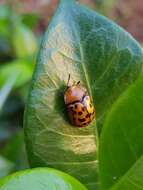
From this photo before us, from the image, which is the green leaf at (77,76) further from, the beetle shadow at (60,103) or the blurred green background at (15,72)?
the blurred green background at (15,72)

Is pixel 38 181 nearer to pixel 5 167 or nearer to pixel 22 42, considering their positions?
pixel 5 167

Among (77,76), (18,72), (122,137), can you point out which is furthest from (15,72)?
(122,137)

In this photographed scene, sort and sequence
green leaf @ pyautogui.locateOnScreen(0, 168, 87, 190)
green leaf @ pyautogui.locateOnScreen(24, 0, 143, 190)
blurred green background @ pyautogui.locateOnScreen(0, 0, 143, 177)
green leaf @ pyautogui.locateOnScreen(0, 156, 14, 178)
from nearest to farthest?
1. green leaf @ pyautogui.locateOnScreen(0, 168, 87, 190)
2. green leaf @ pyautogui.locateOnScreen(24, 0, 143, 190)
3. green leaf @ pyautogui.locateOnScreen(0, 156, 14, 178)
4. blurred green background @ pyautogui.locateOnScreen(0, 0, 143, 177)

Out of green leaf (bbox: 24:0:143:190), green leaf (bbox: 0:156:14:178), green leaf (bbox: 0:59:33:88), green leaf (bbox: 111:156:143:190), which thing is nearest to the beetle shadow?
green leaf (bbox: 24:0:143:190)

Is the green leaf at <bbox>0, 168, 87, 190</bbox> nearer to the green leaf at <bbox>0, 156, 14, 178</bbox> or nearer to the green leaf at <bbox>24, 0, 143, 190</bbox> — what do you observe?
the green leaf at <bbox>24, 0, 143, 190</bbox>

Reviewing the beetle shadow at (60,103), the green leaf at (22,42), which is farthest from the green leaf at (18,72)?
the beetle shadow at (60,103)

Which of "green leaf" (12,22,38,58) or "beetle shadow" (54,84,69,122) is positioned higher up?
"beetle shadow" (54,84,69,122)
